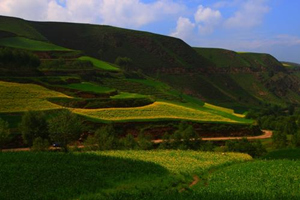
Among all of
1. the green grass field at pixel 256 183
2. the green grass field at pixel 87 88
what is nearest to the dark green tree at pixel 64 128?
the green grass field at pixel 256 183

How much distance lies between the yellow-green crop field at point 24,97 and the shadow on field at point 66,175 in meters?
47.9

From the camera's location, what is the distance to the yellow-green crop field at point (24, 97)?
80.2 metres

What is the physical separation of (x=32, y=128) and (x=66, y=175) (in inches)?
1554

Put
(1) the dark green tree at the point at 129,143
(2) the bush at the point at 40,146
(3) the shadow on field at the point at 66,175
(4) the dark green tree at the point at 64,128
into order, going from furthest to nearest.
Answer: (1) the dark green tree at the point at 129,143 < (4) the dark green tree at the point at 64,128 < (2) the bush at the point at 40,146 < (3) the shadow on field at the point at 66,175

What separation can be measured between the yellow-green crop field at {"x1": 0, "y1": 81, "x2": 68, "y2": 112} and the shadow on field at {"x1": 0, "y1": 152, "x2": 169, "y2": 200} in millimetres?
47868

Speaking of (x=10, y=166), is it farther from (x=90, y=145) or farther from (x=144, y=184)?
(x=90, y=145)

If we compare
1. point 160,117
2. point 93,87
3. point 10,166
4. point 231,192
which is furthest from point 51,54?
point 231,192

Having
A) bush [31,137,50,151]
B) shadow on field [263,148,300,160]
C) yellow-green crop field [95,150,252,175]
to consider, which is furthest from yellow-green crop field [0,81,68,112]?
shadow on field [263,148,300,160]

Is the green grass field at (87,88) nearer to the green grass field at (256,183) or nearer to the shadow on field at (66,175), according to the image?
the shadow on field at (66,175)

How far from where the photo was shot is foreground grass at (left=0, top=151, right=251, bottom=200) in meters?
22.9

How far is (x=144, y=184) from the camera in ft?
88.6

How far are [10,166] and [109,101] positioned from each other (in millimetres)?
64399

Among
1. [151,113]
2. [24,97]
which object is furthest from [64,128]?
[151,113]

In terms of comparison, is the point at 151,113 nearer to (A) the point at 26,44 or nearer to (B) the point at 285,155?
(B) the point at 285,155
